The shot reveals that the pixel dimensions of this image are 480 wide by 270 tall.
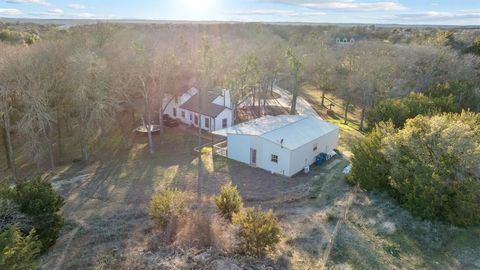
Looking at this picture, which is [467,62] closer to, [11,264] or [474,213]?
[474,213]

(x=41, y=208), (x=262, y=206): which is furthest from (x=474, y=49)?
(x=41, y=208)

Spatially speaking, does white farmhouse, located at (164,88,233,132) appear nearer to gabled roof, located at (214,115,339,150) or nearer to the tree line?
the tree line

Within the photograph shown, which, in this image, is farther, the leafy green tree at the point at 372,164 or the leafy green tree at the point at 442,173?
the leafy green tree at the point at 372,164

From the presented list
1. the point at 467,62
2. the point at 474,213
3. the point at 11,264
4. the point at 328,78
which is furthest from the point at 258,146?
the point at 467,62

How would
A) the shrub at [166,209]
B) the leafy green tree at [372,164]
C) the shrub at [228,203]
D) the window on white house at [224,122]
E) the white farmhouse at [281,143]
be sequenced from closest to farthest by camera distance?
the shrub at [166,209] → the shrub at [228,203] → the leafy green tree at [372,164] → the white farmhouse at [281,143] → the window on white house at [224,122]

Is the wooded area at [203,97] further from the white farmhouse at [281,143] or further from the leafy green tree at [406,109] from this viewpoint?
the white farmhouse at [281,143]

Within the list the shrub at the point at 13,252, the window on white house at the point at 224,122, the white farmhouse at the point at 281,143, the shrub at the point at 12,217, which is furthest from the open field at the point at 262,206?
the window on white house at the point at 224,122

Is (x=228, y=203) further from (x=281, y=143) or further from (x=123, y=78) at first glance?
(x=123, y=78)
